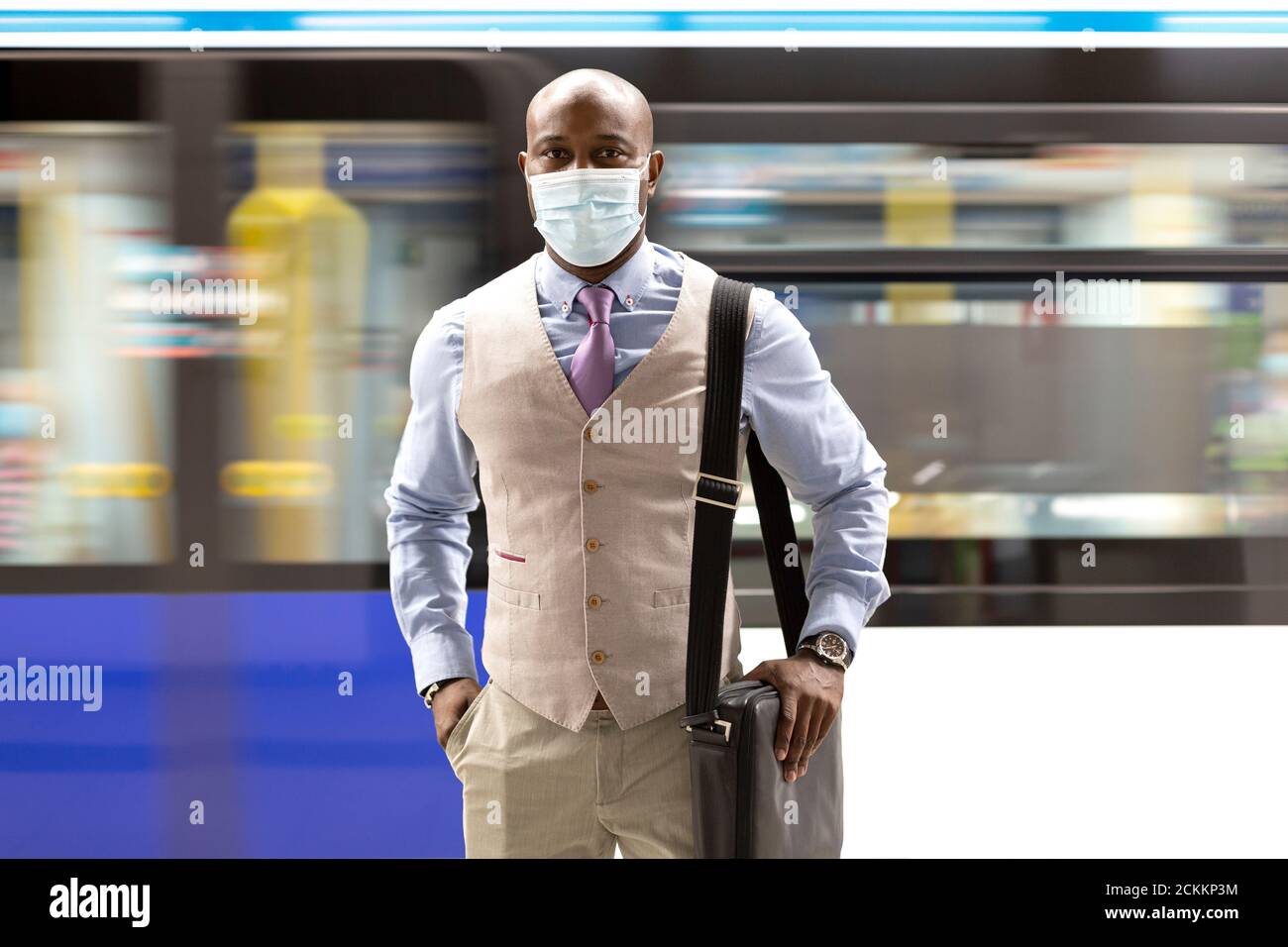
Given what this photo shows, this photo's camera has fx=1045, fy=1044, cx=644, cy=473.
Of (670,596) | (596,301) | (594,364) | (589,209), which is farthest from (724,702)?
(589,209)

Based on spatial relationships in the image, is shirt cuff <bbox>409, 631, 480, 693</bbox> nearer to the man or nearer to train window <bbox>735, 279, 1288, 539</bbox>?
the man

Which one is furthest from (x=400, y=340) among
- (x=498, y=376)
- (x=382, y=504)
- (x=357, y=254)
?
(x=498, y=376)

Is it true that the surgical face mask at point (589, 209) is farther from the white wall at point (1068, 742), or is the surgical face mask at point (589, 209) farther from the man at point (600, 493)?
the white wall at point (1068, 742)

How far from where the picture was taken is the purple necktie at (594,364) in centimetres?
175

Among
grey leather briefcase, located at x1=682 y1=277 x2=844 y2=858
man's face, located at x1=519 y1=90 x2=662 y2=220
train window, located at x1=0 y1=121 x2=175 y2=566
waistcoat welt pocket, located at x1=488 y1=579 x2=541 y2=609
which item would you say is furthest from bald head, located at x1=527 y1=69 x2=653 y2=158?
train window, located at x1=0 y1=121 x2=175 y2=566

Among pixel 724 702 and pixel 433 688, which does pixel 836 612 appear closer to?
pixel 724 702

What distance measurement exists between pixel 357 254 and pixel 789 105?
46.1 inches

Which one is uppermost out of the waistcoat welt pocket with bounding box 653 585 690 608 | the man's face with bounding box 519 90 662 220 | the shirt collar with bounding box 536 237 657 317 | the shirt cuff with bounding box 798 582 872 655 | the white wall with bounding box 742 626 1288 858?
the man's face with bounding box 519 90 662 220

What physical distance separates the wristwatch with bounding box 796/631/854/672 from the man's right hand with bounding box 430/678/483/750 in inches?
24.0

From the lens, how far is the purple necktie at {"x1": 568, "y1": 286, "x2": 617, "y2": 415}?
1745 mm

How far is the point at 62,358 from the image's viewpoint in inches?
105
